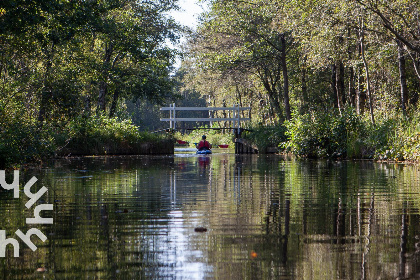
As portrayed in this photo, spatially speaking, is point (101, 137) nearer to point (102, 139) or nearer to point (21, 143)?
point (102, 139)

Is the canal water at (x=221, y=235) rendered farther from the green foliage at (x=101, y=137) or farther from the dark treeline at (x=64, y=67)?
the green foliage at (x=101, y=137)

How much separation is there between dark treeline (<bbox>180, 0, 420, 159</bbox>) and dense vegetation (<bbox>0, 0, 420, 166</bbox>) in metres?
0.08

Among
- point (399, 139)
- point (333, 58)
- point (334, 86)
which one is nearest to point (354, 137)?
point (399, 139)

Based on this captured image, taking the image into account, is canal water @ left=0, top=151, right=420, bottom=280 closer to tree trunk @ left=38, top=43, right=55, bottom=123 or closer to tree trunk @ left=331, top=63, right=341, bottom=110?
tree trunk @ left=38, top=43, right=55, bottom=123

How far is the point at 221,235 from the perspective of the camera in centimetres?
561

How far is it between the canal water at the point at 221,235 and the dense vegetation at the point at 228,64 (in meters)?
8.53

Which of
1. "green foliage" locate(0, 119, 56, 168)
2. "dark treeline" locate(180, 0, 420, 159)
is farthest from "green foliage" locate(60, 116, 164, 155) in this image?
"green foliage" locate(0, 119, 56, 168)

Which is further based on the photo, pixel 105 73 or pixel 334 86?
pixel 334 86

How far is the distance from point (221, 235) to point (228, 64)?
111 ft

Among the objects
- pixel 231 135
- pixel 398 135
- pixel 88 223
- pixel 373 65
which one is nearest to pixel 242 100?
pixel 231 135

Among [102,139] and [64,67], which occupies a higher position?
[64,67]

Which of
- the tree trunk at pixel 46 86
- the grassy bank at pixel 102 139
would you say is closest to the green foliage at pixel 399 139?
the grassy bank at pixel 102 139

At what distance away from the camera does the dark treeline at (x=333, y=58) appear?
2416 cm

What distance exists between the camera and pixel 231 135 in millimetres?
59625
